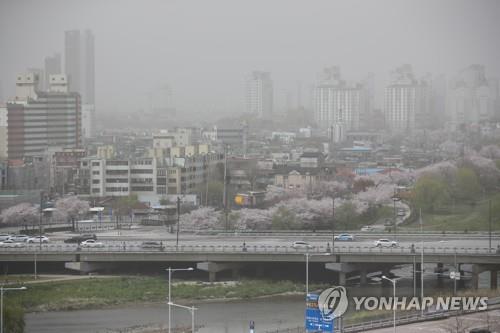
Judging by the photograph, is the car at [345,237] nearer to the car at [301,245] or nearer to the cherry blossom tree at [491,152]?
the car at [301,245]

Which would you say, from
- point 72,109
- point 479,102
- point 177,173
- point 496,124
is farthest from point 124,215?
point 479,102

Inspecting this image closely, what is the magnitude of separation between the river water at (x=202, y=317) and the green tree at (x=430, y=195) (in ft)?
25.5

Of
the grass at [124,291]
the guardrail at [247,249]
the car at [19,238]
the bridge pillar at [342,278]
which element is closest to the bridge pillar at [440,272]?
the guardrail at [247,249]

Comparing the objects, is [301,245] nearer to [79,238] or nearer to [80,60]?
[79,238]

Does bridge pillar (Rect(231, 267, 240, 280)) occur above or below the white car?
below

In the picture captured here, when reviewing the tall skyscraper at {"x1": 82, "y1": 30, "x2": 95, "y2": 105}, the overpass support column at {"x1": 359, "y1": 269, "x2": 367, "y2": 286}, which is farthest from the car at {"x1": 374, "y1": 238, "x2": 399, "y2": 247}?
the tall skyscraper at {"x1": 82, "y1": 30, "x2": 95, "y2": 105}

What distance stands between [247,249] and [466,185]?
9.13 metres

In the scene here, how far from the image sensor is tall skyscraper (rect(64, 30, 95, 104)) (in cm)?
5700

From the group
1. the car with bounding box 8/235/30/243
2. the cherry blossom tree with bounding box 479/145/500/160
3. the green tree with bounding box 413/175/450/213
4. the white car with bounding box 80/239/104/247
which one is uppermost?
the cherry blossom tree with bounding box 479/145/500/160

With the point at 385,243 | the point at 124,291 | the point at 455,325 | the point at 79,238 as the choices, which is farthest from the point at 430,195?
the point at 455,325

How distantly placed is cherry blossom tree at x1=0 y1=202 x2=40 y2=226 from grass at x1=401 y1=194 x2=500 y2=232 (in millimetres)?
5793

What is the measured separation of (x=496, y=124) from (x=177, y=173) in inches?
855

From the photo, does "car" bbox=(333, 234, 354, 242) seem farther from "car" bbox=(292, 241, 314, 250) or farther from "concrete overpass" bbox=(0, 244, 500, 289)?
"concrete overpass" bbox=(0, 244, 500, 289)

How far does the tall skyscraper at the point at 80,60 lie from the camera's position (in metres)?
57.0
